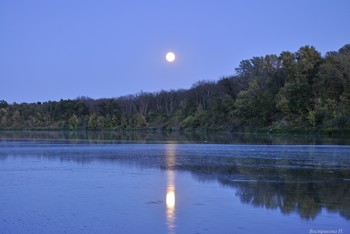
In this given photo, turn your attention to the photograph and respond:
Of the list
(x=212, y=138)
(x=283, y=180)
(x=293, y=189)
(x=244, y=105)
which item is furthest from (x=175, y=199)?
(x=244, y=105)

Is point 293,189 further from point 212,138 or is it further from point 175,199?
point 212,138

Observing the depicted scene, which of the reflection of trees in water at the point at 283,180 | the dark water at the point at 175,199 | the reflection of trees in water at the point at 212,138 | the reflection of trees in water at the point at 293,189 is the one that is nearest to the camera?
the dark water at the point at 175,199

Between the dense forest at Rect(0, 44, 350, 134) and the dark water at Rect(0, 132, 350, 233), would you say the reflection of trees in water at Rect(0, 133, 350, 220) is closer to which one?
the dark water at Rect(0, 132, 350, 233)

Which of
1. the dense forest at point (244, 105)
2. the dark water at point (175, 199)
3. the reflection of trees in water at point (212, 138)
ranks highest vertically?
the dense forest at point (244, 105)

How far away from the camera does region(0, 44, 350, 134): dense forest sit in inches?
2810

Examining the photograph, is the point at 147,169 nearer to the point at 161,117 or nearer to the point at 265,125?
the point at 265,125

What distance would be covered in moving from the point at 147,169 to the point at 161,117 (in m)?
104

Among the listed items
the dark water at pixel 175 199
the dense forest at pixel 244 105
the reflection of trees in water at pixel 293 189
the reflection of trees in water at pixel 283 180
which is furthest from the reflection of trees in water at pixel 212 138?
the reflection of trees in water at pixel 293 189

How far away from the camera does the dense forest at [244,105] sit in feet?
234

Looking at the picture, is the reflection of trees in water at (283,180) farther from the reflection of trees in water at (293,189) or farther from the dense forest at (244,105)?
the dense forest at (244,105)

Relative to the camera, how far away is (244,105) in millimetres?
84562

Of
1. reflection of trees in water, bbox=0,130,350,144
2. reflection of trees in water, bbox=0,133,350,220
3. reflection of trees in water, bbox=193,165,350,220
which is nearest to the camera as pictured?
reflection of trees in water, bbox=193,165,350,220

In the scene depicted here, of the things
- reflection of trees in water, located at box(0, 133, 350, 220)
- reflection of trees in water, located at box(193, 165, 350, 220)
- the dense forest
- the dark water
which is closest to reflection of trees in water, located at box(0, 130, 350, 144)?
the dense forest

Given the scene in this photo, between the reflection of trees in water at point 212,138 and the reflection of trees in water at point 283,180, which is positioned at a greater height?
the reflection of trees in water at point 212,138
